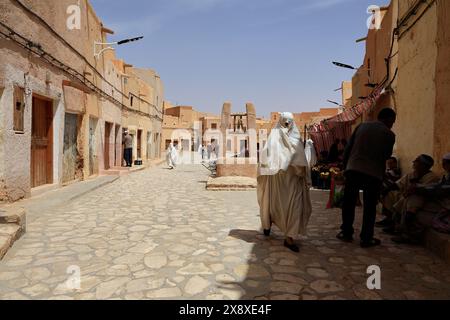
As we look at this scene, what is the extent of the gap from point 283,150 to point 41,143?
6.50 meters

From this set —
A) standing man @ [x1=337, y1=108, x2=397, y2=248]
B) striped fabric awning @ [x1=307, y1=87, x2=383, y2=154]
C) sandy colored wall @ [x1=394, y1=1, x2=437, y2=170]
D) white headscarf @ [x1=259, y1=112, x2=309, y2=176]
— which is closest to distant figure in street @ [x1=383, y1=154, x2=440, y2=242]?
standing man @ [x1=337, y1=108, x2=397, y2=248]

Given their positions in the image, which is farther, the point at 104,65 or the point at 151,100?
the point at 151,100

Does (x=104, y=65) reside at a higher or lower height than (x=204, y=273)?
higher

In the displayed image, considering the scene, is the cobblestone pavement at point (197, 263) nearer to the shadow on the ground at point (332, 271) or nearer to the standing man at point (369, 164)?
the shadow on the ground at point (332, 271)

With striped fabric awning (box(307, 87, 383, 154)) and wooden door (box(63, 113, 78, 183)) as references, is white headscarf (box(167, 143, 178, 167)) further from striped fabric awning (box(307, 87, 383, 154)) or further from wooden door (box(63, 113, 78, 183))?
wooden door (box(63, 113, 78, 183))

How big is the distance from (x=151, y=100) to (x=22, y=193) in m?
19.9

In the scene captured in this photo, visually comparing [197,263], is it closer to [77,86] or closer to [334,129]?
[77,86]

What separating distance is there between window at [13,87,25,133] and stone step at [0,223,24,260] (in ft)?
9.71

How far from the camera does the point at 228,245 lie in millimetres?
4215

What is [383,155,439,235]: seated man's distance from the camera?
4.14 metres

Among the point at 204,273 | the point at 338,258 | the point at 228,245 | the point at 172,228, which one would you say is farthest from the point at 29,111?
the point at 338,258

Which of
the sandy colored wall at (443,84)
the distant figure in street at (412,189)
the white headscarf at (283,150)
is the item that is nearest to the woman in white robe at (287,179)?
the white headscarf at (283,150)

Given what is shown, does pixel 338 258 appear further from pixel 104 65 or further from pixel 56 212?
pixel 104 65
